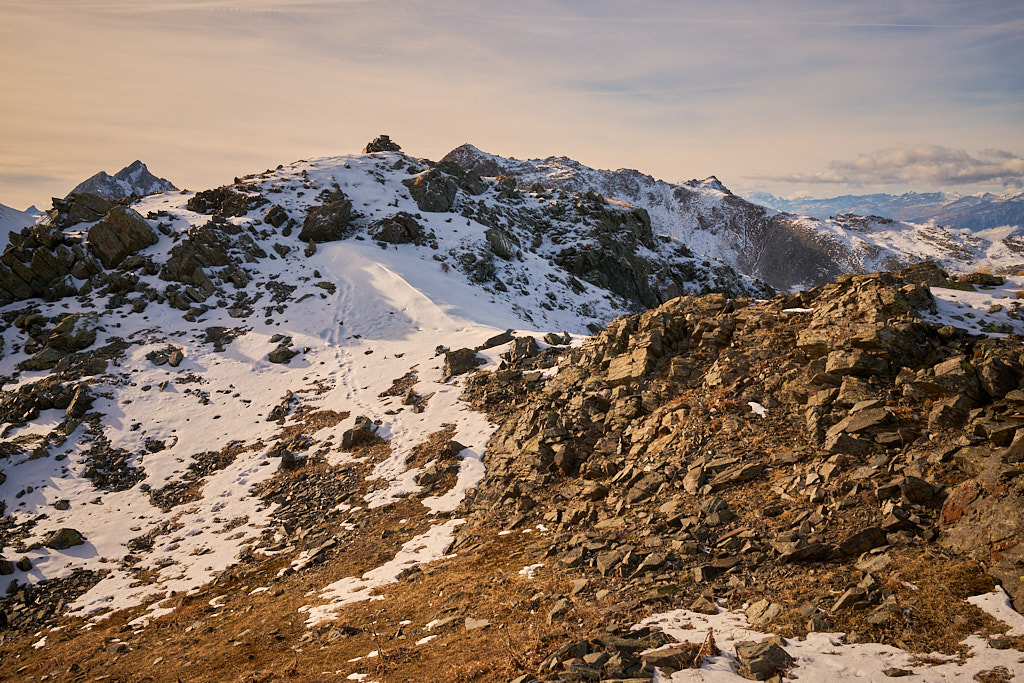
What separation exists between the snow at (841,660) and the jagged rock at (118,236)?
53682 mm

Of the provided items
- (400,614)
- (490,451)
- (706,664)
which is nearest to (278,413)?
(490,451)

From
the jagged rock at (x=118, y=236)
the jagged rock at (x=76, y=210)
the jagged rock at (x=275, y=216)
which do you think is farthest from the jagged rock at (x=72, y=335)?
the jagged rock at (x=275, y=216)

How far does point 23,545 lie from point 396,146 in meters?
82.0

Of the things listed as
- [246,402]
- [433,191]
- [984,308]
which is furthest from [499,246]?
[984,308]

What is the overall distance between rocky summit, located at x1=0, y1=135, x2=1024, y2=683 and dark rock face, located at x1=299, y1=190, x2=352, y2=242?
15873mm

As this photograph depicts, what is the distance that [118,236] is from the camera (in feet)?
145

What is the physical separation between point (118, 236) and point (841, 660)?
57.2 meters

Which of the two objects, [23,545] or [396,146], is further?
[396,146]

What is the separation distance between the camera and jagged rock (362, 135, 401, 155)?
288 feet

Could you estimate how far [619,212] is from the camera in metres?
93.8

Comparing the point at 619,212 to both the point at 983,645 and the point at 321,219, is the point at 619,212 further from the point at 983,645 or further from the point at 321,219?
the point at 983,645

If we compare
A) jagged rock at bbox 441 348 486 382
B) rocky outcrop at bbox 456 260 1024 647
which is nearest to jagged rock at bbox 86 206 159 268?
jagged rock at bbox 441 348 486 382

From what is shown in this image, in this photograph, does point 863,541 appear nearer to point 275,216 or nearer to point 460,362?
point 460,362

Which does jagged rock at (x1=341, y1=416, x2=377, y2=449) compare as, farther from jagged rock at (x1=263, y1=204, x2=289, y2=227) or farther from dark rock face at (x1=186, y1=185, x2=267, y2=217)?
dark rock face at (x1=186, y1=185, x2=267, y2=217)
